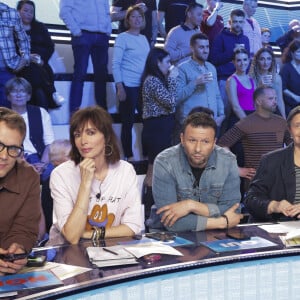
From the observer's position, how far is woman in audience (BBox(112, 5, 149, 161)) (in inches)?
171

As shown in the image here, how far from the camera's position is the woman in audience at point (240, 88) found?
4852mm

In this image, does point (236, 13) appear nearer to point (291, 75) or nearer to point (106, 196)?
point (291, 75)

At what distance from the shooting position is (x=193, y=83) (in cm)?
466

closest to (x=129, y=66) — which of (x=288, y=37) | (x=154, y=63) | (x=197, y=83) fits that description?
(x=154, y=63)

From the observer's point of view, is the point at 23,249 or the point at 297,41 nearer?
the point at 23,249

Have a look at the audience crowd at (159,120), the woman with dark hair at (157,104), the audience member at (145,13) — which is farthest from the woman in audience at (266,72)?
the audience member at (145,13)

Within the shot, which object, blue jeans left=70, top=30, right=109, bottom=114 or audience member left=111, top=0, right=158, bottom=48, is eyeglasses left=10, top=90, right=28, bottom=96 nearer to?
blue jeans left=70, top=30, right=109, bottom=114

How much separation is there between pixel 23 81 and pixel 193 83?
1525 mm

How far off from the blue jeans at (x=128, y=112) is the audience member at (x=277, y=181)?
191cm

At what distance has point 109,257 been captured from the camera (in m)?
1.72

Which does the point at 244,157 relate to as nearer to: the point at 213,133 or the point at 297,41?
the point at 297,41

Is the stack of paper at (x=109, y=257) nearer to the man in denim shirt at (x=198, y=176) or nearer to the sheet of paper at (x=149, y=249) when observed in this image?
the sheet of paper at (x=149, y=249)

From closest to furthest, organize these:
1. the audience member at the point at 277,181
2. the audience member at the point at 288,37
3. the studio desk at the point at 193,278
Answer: the studio desk at the point at 193,278, the audience member at the point at 277,181, the audience member at the point at 288,37

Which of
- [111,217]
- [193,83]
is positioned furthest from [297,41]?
[111,217]
